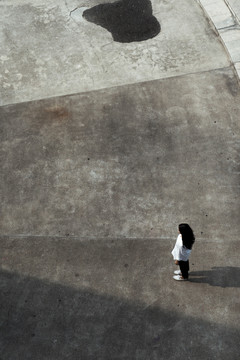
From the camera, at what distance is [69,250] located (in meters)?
7.78

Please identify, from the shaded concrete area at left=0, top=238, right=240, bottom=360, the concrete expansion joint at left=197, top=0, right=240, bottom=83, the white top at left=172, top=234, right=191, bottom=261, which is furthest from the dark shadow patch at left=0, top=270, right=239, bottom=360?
the concrete expansion joint at left=197, top=0, right=240, bottom=83

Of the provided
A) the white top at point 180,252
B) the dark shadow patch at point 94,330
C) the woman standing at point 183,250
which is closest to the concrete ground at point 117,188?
the dark shadow patch at point 94,330

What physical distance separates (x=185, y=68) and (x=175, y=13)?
2175 millimetres

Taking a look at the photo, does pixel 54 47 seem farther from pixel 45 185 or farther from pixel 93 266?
pixel 93 266

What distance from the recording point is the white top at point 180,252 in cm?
678

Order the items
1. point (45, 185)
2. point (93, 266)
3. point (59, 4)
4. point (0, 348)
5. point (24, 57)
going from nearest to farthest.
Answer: point (0, 348) → point (93, 266) → point (45, 185) → point (24, 57) → point (59, 4)

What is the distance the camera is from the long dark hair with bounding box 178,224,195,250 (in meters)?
6.59

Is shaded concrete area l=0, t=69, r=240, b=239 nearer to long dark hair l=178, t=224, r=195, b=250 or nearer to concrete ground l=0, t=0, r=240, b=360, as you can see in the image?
concrete ground l=0, t=0, r=240, b=360

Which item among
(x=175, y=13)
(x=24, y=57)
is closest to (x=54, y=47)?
(x=24, y=57)

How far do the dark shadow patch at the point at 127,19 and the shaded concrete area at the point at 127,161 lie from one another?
189 centimetres

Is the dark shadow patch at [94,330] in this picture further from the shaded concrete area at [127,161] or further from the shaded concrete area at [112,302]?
the shaded concrete area at [127,161]

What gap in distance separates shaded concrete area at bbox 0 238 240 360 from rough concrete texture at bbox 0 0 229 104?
4058 mm

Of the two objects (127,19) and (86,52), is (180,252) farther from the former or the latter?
(127,19)

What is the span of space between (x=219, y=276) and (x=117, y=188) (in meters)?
2.40
